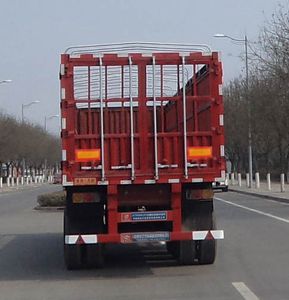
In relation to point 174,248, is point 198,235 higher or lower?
higher

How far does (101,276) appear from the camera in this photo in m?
13.7

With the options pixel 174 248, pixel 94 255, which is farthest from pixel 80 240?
pixel 174 248

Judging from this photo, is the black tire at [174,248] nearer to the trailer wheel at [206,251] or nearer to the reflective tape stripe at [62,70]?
the trailer wheel at [206,251]

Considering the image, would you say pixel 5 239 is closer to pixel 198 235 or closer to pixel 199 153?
pixel 198 235

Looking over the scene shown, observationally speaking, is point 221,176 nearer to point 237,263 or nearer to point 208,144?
point 208,144

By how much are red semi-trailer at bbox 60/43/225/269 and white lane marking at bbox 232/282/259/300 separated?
57.0 inches

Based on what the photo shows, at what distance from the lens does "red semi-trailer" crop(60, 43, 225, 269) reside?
1332 centimetres

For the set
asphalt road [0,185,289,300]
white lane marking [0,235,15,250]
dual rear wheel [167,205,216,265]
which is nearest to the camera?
asphalt road [0,185,289,300]

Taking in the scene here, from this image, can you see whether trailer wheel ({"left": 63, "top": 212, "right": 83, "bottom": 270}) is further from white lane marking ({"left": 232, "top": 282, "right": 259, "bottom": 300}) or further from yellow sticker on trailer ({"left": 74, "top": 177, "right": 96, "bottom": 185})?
white lane marking ({"left": 232, "top": 282, "right": 259, "bottom": 300})

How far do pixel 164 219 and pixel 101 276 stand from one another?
137 centimetres

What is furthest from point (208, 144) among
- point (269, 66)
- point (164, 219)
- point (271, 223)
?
point (269, 66)

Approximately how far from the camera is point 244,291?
1175cm

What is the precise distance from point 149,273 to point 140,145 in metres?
2.17

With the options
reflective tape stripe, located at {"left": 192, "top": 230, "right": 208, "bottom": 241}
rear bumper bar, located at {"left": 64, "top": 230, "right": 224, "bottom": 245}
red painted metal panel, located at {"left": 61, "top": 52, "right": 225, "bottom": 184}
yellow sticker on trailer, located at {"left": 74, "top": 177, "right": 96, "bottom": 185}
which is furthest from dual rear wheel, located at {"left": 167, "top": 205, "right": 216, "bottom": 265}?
yellow sticker on trailer, located at {"left": 74, "top": 177, "right": 96, "bottom": 185}
